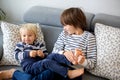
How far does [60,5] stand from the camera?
2.38m

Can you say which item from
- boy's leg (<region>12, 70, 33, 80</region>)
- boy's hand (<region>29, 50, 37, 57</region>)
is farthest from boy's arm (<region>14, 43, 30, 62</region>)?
boy's leg (<region>12, 70, 33, 80</region>)

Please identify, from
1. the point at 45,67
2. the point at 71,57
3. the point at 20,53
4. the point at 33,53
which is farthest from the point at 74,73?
the point at 20,53

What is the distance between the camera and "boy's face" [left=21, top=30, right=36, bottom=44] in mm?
1887

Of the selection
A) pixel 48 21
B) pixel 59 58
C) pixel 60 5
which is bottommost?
pixel 59 58

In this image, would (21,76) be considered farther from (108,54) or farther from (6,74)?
(108,54)

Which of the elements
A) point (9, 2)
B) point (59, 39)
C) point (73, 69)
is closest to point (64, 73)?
point (73, 69)

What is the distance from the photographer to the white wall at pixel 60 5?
220cm

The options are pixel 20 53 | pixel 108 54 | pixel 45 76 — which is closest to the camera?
pixel 45 76

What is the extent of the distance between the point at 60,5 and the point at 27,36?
67 cm

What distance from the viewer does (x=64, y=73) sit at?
168 cm

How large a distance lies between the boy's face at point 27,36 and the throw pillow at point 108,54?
0.57 m

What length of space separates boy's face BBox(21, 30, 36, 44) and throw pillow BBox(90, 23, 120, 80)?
567 mm

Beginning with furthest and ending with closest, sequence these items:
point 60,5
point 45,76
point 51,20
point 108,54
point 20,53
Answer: point 60,5 < point 51,20 < point 20,53 < point 108,54 < point 45,76

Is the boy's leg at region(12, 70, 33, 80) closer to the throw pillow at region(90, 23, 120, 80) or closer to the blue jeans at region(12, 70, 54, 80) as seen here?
the blue jeans at region(12, 70, 54, 80)
